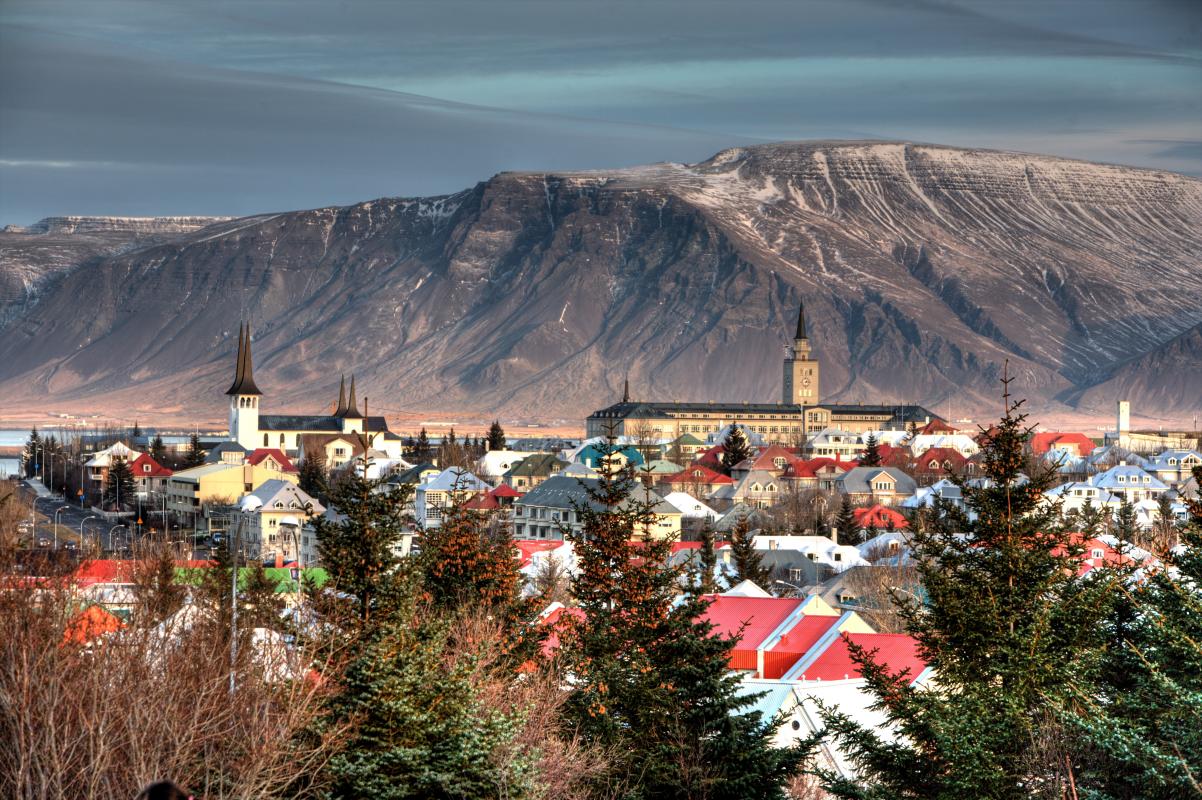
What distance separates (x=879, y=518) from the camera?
374 feet

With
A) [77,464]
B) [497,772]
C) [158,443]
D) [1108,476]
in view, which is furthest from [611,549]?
[158,443]

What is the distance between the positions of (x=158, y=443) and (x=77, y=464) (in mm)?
14820

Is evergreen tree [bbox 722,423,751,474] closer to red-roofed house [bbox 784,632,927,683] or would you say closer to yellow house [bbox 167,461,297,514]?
yellow house [bbox 167,461,297,514]

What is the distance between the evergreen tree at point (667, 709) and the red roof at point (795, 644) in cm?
1904

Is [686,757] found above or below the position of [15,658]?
below

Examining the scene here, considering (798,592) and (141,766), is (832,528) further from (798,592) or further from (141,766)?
(141,766)

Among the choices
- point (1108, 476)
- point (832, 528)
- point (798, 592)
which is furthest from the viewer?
point (1108, 476)

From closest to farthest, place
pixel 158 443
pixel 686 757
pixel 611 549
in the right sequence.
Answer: pixel 686 757, pixel 611 549, pixel 158 443

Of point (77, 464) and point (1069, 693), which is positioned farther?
point (77, 464)

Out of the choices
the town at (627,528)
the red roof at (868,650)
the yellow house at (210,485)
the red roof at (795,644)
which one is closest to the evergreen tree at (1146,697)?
the town at (627,528)

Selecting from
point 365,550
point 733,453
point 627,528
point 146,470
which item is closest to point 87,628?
point 365,550

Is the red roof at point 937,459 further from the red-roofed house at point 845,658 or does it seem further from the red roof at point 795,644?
the red-roofed house at point 845,658

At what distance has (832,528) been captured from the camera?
10362cm

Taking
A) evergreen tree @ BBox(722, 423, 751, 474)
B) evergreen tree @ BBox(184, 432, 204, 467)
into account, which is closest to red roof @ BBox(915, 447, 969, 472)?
evergreen tree @ BBox(722, 423, 751, 474)
